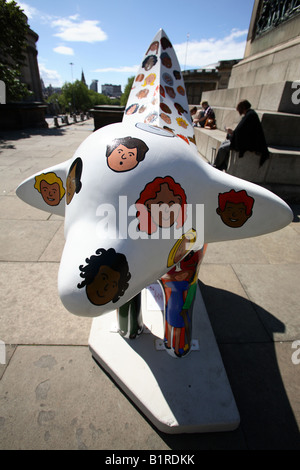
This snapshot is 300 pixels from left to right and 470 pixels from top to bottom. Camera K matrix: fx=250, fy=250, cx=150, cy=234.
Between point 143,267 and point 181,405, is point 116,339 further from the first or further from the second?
point 143,267

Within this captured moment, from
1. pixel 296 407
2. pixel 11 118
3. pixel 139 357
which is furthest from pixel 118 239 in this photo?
pixel 11 118

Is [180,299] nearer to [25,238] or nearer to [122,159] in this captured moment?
[122,159]

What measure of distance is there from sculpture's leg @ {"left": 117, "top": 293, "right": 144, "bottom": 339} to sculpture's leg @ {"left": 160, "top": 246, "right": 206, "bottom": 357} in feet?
0.82

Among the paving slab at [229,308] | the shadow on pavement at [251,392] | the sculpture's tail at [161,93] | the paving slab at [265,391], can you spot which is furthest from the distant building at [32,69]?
the paving slab at [265,391]

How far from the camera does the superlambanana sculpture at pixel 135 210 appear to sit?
2.89 ft

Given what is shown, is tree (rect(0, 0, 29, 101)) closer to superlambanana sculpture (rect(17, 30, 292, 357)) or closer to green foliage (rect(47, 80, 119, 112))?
superlambanana sculpture (rect(17, 30, 292, 357))

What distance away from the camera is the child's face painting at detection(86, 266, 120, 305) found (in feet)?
2.79

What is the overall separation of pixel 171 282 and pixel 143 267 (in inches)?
22.7

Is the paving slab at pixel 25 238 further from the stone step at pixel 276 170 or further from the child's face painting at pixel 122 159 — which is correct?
the stone step at pixel 276 170

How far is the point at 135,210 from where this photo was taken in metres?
0.95

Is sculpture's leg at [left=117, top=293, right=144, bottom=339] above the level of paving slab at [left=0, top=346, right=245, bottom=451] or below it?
above

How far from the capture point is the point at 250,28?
329 inches

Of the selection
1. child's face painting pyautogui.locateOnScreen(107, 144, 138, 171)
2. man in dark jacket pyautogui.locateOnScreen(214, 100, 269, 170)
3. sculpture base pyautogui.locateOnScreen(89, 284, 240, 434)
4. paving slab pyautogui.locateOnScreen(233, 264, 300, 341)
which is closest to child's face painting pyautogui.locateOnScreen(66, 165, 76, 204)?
child's face painting pyautogui.locateOnScreen(107, 144, 138, 171)

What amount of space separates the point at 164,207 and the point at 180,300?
0.79 meters
